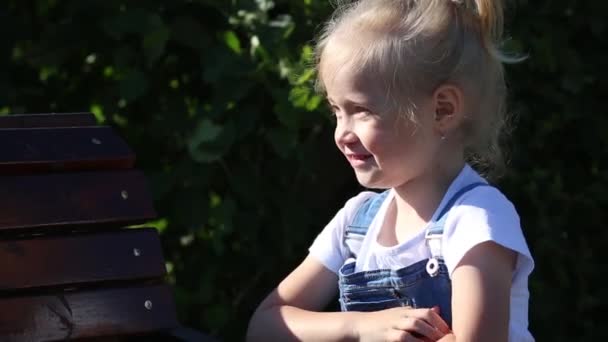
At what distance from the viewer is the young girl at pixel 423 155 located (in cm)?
202

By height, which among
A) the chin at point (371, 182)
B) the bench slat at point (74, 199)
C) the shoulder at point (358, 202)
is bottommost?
the shoulder at point (358, 202)

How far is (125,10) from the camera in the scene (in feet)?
10.7

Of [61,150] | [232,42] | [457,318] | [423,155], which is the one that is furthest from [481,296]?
[232,42]

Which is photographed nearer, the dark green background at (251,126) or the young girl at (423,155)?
the young girl at (423,155)

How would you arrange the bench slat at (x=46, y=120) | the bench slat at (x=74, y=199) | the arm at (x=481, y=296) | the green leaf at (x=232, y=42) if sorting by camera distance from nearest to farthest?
the arm at (x=481, y=296) < the bench slat at (x=74, y=199) < the bench slat at (x=46, y=120) < the green leaf at (x=232, y=42)

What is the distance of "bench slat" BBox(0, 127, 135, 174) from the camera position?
7.22ft

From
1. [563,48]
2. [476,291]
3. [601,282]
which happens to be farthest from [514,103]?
[476,291]

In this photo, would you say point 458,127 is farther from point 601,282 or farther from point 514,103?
point 601,282

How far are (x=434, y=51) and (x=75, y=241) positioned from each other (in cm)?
78

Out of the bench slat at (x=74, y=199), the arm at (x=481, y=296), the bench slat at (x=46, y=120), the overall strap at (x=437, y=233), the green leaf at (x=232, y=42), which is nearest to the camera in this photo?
the arm at (x=481, y=296)

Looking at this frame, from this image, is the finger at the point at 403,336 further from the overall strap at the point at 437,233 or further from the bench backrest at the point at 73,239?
the bench backrest at the point at 73,239

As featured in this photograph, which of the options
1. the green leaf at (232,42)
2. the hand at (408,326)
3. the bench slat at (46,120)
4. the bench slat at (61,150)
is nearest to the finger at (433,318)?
the hand at (408,326)

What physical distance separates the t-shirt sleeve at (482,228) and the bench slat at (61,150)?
0.70 m

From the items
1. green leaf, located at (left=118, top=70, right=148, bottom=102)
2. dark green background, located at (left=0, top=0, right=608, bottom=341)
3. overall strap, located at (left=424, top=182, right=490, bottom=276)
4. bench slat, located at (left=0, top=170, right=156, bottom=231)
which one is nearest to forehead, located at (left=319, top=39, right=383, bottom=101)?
overall strap, located at (left=424, top=182, right=490, bottom=276)
